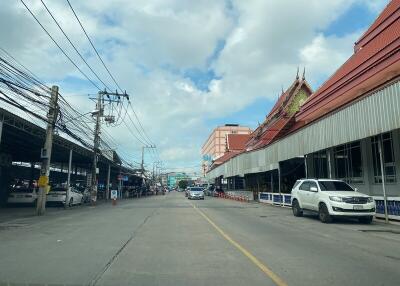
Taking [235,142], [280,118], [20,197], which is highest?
[235,142]

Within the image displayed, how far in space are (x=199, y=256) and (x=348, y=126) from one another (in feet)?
44.1

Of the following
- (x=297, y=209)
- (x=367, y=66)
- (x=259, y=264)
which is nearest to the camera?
(x=259, y=264)

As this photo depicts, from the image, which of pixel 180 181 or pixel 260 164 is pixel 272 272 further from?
pixel 180 181

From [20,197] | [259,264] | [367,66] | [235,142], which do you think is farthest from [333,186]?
[235,142]

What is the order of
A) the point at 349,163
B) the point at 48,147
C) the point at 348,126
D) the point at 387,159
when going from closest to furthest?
the point at 348,126 → the point at 387,159 → the point at 48,147 → the point at 349,163

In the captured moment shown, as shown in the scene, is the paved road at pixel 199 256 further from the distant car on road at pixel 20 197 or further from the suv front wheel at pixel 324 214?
the distant car on road at pixel 20 197

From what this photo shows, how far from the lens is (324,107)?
32781 millimetres

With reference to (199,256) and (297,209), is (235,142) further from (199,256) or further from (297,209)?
(199,256)

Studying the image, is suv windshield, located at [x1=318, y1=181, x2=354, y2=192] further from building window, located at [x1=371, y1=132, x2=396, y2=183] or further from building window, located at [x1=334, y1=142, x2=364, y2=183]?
building window, located at [x1=334, y1=142, x2=364, y2=183]

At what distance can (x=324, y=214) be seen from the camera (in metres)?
19.1

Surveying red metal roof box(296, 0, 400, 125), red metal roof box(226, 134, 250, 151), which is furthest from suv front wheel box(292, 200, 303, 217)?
red metal roof box(226, 134, 250, 151)

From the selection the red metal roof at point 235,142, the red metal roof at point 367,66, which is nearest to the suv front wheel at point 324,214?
the red metal roof at point 367,66

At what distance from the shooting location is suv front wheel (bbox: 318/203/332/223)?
18797 mm

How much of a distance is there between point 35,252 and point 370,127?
1436 cm
